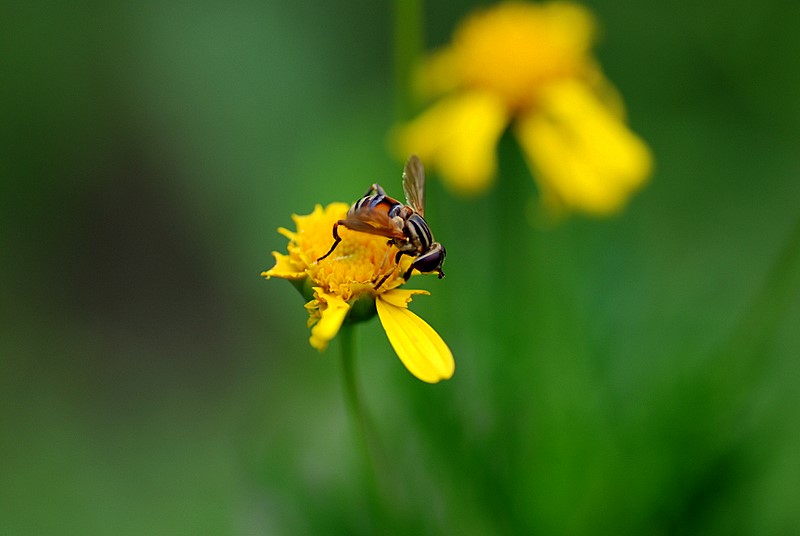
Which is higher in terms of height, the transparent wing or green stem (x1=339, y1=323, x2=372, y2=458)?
the transparent wing

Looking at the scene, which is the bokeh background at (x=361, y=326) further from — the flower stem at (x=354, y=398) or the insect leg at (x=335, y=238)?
the insect leg at (x=335, y=238)

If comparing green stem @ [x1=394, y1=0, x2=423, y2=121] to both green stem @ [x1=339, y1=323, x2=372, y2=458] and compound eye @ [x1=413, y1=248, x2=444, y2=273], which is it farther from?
green stem @ [x1=339, y1=323, x2=372, y2=458]

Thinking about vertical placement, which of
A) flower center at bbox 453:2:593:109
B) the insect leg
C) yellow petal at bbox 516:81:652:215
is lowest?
the insect leg

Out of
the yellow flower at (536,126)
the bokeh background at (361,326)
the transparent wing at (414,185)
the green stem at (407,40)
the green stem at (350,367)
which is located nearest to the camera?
the green stem at (350,367)

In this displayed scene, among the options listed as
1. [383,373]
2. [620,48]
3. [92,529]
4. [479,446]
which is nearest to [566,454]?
[479,446]

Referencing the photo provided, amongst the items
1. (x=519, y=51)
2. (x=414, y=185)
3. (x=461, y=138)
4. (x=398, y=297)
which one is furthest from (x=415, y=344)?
(x=519, y=51)

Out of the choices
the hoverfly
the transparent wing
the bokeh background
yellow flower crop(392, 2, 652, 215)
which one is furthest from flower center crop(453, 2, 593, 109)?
the hoverfly

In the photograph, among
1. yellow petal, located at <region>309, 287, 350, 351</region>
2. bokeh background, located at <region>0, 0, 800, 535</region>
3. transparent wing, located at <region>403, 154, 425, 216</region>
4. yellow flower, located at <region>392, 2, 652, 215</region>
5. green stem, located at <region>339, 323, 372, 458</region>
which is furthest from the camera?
yellow flower, located at <region>392, 2, 652, 215</region>

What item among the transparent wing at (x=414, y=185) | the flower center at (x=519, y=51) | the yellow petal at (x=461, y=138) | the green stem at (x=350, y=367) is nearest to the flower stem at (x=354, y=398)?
the green stem at (x=350, y=367)
